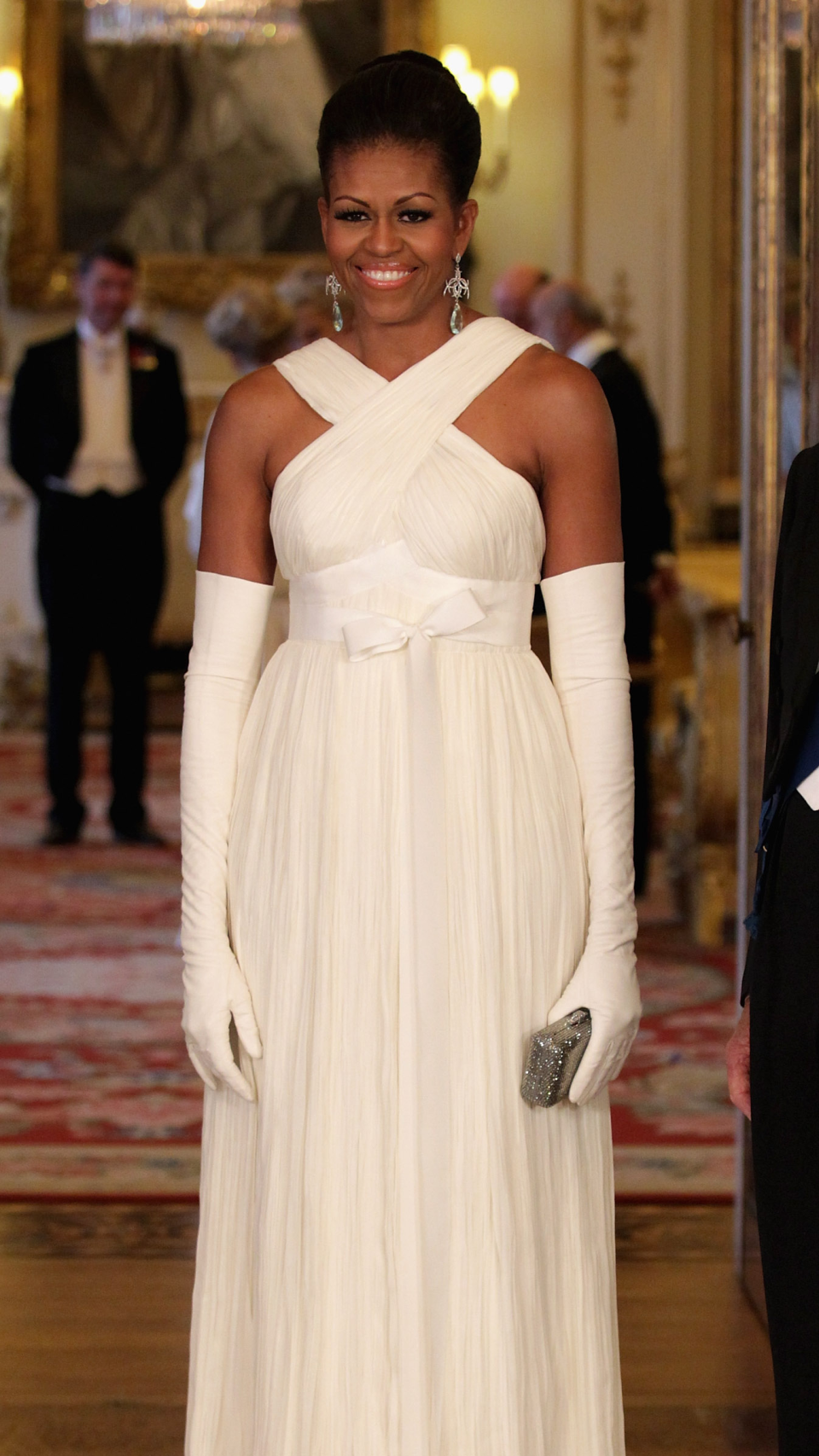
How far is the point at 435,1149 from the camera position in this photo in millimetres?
2043

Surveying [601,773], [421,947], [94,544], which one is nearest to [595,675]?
[601,773]

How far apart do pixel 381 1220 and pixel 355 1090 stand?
0.14 m

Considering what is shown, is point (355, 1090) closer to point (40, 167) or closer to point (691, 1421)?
point (691, 1421)

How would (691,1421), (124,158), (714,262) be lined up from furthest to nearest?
(124,158), (714,262), (691,1421)

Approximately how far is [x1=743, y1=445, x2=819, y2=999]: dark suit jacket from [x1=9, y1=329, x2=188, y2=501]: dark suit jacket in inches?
225

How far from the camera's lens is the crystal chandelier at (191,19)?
343 inches

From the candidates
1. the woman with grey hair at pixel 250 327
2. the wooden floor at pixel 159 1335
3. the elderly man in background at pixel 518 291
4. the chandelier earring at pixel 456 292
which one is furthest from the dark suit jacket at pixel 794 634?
the elderly man in background at pixel 518 291

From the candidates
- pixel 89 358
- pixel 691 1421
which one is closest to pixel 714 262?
pixel 89 358

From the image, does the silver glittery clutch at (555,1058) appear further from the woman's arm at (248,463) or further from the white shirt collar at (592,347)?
the white shirt collar at (592,347)

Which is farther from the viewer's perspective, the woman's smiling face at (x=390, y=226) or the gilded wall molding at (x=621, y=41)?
the gilded wall molding at (x=621, y=41)

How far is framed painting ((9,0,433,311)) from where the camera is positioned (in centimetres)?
1099

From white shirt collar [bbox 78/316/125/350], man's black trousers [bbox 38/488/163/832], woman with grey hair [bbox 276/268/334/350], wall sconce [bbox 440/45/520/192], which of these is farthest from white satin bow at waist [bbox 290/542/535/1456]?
wall sconce [bbox 440/45/520/192]

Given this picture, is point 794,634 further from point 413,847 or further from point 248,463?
point 248,463

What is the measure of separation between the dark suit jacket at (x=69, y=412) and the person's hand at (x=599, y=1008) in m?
5.61
